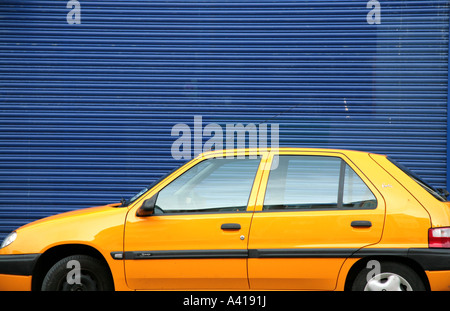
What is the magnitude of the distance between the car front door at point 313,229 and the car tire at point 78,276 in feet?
4.10

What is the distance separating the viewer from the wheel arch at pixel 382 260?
4.46 meters

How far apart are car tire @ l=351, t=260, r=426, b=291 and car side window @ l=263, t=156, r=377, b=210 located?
0.50 meters

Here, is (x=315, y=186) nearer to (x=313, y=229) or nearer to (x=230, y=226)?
(x=313, y=229)

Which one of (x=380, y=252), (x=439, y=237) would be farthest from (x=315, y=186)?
(x=439, y=237)

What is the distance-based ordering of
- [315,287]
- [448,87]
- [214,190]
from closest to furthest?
[315,287] → [214,190] → [448,87]

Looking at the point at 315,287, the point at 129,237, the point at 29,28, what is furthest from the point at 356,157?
the point at 29,28

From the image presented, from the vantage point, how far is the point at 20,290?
481 cm

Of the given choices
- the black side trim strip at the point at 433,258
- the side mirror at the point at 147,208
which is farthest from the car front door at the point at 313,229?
the side mirror at the point at 147,208

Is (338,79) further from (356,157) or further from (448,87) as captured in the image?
(356,157)

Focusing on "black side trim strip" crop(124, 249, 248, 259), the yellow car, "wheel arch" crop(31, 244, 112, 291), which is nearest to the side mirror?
the yellow car

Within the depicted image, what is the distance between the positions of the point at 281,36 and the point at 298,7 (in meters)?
0.52

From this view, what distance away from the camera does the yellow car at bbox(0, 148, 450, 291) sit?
451 centimetres

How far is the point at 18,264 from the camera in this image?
15.9 ft

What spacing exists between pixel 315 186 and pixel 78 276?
2.15 meters
